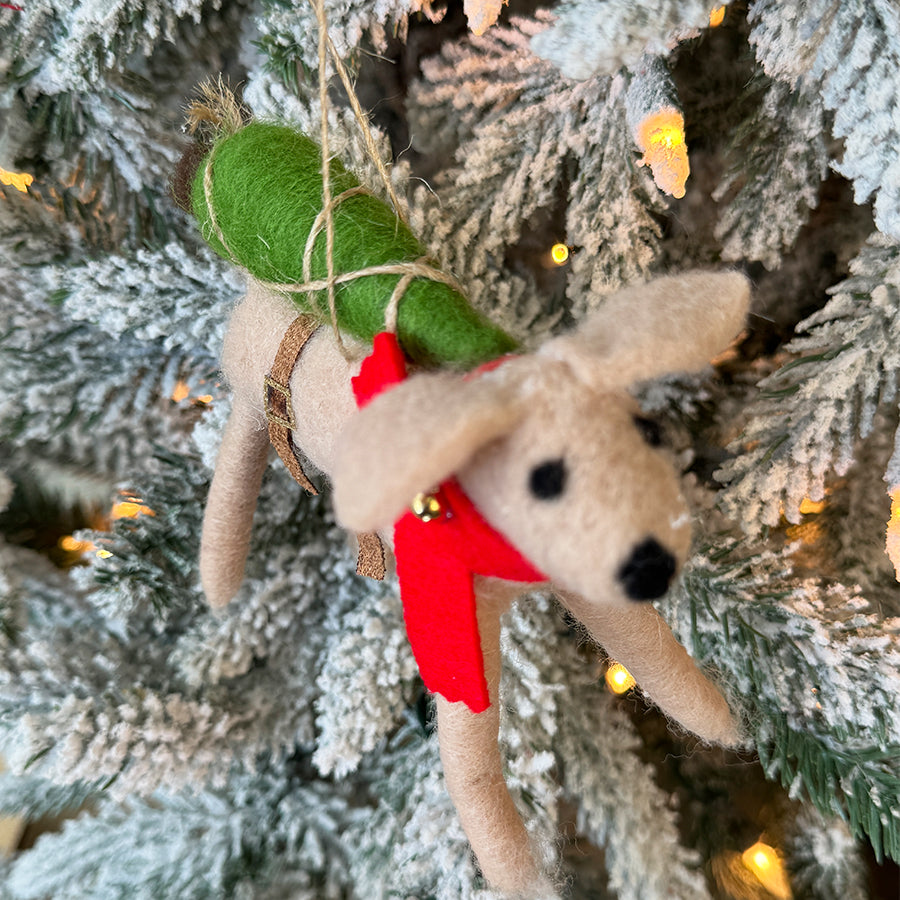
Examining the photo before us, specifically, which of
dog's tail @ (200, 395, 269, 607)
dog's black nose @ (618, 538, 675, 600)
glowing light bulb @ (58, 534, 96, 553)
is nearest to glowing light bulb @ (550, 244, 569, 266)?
dog's tail @ (200, 395, 269, 607)

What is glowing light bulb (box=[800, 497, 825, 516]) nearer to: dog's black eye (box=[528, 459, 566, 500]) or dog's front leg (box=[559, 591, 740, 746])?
dog's front leg (box=[559, 591, 740, 746])

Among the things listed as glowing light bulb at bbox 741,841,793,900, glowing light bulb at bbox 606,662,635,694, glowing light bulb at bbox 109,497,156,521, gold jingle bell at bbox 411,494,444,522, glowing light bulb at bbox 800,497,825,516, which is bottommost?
glowing light bulb at bbox 741,841,793,900

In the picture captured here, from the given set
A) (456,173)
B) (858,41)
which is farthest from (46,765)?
(858,41)

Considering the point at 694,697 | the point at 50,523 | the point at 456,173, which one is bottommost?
the point at 50,523

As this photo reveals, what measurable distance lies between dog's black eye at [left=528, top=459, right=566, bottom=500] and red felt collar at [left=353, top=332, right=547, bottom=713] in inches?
1.6

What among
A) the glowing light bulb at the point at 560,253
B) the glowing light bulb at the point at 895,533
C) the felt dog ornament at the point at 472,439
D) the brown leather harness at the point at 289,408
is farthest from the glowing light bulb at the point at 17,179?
the glowing light bulb at the point at 895,533

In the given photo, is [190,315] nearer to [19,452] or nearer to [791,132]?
[19,452]

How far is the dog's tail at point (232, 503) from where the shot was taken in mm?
502

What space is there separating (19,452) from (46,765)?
0.28 metres

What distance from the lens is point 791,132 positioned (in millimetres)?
454

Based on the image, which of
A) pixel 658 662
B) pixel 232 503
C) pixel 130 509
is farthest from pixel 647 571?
pixel 130 509

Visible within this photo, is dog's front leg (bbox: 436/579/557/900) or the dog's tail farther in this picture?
the dog's tail

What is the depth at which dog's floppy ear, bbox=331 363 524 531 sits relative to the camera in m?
0.24

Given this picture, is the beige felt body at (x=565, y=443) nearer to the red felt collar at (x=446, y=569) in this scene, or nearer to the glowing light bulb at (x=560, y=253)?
the red felt collar at (x=446, y=569)
